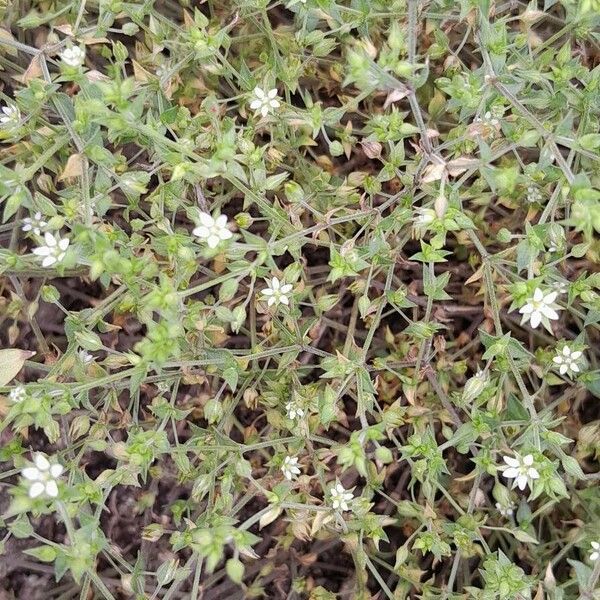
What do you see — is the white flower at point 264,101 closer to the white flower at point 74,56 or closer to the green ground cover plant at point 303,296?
the green ground cover plant at point 303,296

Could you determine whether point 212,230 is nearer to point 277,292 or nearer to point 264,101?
point 277,292

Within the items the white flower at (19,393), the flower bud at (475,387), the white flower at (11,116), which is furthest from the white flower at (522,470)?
the white flower at (11,116)

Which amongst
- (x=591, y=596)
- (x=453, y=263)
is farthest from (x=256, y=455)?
(x=591, y=596)

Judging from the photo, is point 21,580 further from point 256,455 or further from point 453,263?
point 453,263

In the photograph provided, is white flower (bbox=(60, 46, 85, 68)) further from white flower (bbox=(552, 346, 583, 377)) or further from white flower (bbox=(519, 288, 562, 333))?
white flower (bbox=(552, 346, 583, 377))

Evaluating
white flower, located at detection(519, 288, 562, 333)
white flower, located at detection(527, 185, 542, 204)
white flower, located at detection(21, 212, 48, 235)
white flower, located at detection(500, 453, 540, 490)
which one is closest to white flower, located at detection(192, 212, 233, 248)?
white flower, located at detection(21, 212, 48, 235)
